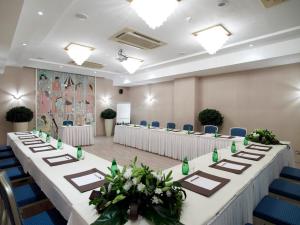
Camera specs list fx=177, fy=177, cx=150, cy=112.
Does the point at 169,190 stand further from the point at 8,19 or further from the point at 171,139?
the point at 171,139

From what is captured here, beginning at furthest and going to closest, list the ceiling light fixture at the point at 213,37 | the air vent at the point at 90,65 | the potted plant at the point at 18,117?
the air vent at the point at 90,65
the potted plant at the point at 18,117
the ceiling light fixture at the point at 213,37

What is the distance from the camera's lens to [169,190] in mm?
1131

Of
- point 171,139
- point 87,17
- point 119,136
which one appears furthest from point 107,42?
point 119,136

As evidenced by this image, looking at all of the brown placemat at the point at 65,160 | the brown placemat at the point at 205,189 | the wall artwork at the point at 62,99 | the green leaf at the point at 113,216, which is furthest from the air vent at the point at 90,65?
the green leaf at the point at 113,216

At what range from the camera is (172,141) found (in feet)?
16.8

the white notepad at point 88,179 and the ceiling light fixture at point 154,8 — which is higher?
the ceiling light fixture at point 154,8

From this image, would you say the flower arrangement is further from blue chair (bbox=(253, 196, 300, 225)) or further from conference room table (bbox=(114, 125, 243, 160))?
blue chair (bbox=(253, 196, 300, 225))

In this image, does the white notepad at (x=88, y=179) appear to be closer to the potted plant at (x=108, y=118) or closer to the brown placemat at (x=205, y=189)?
the brown placemat at (x=205, y=189)

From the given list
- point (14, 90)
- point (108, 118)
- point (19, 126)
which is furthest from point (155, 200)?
point (108, 118)

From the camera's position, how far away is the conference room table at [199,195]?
117cm

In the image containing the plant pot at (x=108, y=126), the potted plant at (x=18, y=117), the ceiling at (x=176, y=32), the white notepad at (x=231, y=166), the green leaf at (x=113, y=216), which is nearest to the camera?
the green leaf at (x=113, y=216)

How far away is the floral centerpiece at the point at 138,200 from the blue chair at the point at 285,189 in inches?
63.9

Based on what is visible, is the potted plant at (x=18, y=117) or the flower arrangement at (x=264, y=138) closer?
the flower arrangement at (x=264, y=138)

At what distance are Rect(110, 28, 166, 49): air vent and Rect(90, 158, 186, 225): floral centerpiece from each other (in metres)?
3.39
